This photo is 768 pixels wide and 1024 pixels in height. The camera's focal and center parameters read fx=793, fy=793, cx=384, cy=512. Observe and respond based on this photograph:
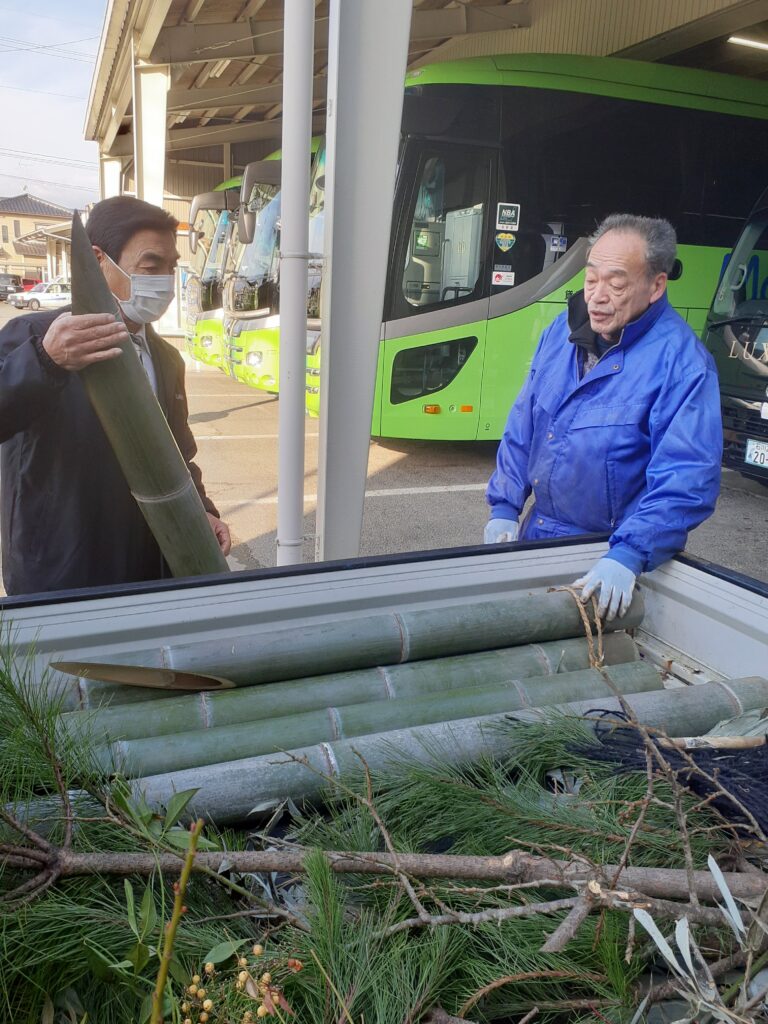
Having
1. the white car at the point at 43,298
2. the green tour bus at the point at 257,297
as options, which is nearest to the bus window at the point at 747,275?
the green tour bus at the point at 257,297

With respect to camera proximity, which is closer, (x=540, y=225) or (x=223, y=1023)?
(x=223, y=1023)

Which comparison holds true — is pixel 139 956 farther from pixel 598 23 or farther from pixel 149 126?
pixel 598 23

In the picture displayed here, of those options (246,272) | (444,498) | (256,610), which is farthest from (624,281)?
(246,272)

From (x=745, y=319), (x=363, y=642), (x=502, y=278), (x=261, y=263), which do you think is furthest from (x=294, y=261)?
(x=261, y=263)

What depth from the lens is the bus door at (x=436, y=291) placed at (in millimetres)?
6961

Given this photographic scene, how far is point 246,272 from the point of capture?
9859mm

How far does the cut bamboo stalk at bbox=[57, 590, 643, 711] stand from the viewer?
1.34m

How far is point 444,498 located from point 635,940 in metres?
6.55

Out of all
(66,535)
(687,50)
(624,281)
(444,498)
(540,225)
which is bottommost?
(444,498)

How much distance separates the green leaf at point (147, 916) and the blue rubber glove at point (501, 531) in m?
1.91

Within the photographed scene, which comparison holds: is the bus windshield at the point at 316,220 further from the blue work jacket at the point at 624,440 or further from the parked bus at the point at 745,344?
the blue work jacket at the point at 624,440

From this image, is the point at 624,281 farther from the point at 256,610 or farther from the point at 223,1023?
the point at 223,1023

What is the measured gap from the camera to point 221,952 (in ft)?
2.48

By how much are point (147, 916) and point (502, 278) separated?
727 centimetres
